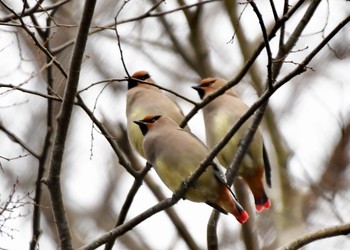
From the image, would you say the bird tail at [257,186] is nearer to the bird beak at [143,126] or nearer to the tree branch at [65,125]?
the bird beak at [143,126]

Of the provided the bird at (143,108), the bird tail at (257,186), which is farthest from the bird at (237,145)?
the bird at (143,108)

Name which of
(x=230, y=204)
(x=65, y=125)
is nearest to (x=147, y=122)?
(x=230, y=204)

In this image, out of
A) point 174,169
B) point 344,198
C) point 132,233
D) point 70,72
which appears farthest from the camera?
point 132,233

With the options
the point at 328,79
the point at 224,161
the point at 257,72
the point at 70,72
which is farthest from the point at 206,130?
the point at 328,79

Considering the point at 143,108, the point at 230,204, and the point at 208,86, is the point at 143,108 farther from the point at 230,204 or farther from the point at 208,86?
the point at 230,204

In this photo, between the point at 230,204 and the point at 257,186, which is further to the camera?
the point at 257,186

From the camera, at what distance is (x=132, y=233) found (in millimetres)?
6809

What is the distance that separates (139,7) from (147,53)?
0.47m

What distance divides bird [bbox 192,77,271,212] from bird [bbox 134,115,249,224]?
612 millimetres

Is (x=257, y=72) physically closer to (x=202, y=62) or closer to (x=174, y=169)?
(x=202, y=62)

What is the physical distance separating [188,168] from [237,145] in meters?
0.89

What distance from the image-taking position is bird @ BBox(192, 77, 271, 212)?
502cm

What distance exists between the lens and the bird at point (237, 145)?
5.02 m

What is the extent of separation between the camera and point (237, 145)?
5.00 meters
